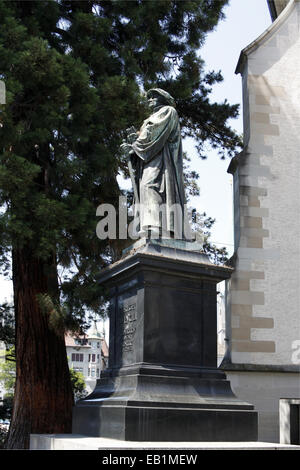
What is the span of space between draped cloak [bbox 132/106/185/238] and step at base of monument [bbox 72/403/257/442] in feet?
6.69

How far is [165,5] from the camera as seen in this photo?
447 inches

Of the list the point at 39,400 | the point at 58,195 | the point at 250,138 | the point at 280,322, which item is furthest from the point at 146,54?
the point at 39,400

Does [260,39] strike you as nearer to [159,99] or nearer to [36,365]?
[159,99]

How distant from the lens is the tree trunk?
401 inches

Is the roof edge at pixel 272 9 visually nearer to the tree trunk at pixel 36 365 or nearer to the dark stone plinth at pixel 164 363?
the tree trunk at pixel 36 365

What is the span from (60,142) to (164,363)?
5637 mm

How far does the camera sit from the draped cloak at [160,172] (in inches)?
267

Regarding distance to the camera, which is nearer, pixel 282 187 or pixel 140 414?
pixel 140 414

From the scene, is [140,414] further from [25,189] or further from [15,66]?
[15,66]

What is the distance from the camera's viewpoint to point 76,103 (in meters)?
10.2

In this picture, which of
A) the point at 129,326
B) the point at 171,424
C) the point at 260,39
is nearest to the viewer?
the point at 171,424

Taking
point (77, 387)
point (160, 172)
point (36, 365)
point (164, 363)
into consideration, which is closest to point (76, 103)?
point (160, 172)

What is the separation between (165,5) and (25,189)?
16.0ft
